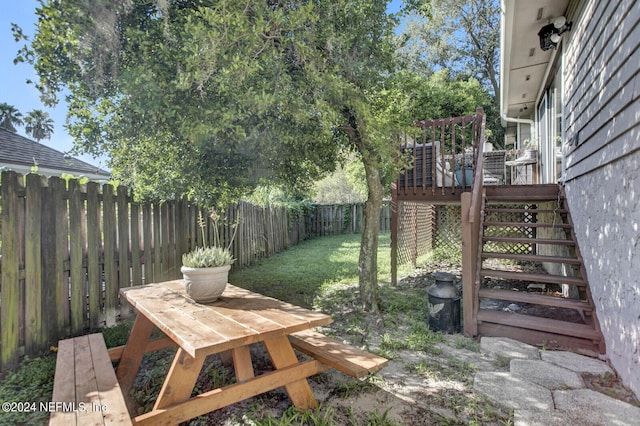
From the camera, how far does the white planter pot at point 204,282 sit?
2.28 metres

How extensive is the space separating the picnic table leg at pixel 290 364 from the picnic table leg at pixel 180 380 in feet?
1.44

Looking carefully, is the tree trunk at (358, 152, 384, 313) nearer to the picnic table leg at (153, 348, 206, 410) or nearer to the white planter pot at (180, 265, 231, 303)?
the white planter pot at (180, 265, 231, 303)

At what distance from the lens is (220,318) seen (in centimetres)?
201

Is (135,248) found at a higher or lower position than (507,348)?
higher

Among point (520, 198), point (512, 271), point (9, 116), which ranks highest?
point (9, 116)

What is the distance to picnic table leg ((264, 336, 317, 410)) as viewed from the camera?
2127mm

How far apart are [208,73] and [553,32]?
4815 millimetres

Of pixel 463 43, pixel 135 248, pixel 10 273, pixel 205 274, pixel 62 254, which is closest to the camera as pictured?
pixel 205 274

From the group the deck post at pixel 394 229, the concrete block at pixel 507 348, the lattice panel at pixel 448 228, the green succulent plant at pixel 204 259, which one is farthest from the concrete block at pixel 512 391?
the lattice panel at pixel 448 228

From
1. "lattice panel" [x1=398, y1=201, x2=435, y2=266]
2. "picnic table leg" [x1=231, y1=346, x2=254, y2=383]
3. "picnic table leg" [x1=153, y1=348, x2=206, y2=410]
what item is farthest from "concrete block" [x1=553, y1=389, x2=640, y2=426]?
"lattice panel" [x1=398, y1=201, x2=435, y2=266]

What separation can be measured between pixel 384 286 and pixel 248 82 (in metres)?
3.94

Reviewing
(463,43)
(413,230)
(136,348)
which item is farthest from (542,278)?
(463,43)

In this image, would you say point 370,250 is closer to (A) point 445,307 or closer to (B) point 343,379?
(A) point 445,307

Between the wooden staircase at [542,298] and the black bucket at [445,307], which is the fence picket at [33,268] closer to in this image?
the black bucket at [445,307]
